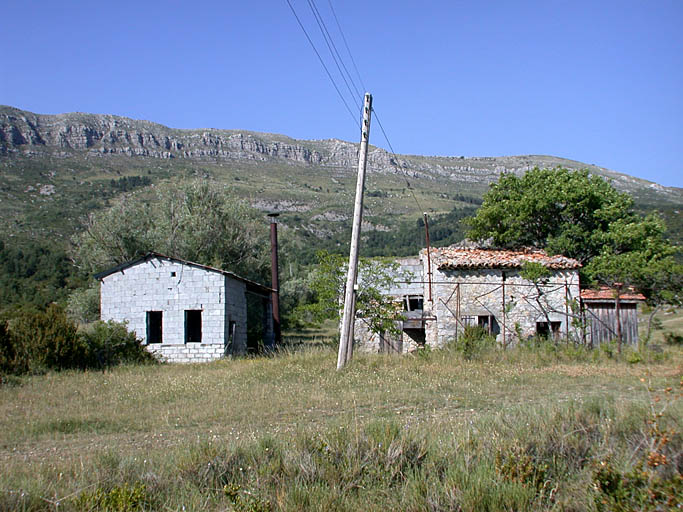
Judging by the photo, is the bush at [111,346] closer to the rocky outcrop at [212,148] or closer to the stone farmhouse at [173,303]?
the stone farmhouse at [173,303]

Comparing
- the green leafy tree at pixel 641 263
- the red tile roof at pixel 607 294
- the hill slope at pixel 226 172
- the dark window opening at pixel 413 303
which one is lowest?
the dark window opening at pixel 413 303

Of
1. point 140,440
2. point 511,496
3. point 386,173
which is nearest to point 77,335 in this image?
point 140,440

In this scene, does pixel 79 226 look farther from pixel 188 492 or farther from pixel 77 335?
pixel 188 492

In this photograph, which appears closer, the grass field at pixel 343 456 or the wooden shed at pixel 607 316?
the grass field at pixel 343 456

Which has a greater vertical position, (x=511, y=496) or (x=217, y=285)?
(x=217, y=285)

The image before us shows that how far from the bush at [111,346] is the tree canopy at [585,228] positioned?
1708 centimetres

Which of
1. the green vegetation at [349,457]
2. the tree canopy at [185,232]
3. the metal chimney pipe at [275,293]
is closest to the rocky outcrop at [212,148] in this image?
the tree canopy at [185,232]

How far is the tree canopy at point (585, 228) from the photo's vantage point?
23203 mm

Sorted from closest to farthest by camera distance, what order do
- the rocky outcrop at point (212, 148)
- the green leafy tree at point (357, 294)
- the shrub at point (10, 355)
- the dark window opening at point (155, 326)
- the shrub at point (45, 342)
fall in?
the shrub at point (10, 355)
the shrub at point (45, 342)
the green leafy tree at point (357, 294)
the dark window opening at point (155, 326)
the rocky outcrop at point (212, 148)

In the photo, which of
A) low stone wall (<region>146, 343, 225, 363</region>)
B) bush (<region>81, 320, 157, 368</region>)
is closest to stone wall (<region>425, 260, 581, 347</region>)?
low stone wall (<region>146, 343, 225, 363</region>)

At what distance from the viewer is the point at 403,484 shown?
559cm

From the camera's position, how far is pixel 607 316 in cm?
2395

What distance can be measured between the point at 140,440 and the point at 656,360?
14.2 metres

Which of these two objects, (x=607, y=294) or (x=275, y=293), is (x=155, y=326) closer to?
(x=275, y=293)
